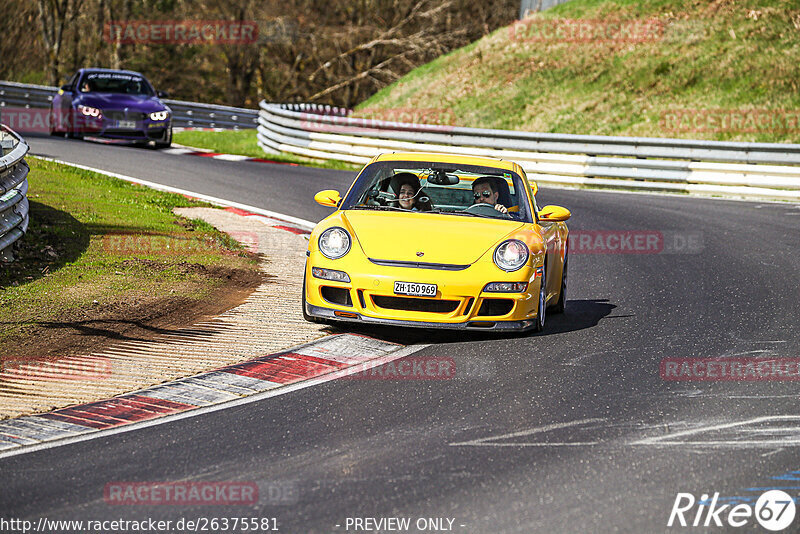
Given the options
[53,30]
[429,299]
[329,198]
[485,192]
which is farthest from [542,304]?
[53,30]

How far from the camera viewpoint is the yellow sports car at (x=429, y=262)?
823cm

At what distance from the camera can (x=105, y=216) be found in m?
13.6

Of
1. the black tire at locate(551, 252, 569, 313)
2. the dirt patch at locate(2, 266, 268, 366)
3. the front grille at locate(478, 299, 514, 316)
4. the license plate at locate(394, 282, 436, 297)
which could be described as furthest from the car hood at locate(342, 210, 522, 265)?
the dirt patch at locate(2, 266, 268, 366)

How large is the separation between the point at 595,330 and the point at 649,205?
396 inches

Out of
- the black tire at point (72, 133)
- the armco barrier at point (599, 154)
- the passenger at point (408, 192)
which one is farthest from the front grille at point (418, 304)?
the black tire at point (72, 133)

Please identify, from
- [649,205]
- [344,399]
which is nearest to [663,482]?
[344,399]

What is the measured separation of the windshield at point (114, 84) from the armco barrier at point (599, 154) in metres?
3.61

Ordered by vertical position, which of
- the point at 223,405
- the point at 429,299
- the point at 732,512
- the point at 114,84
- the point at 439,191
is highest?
the point at 114,84

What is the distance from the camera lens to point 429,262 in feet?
27.3

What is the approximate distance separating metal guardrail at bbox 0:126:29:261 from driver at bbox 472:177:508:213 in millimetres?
4329

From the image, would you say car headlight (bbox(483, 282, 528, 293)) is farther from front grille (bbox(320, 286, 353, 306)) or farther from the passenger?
the passenger

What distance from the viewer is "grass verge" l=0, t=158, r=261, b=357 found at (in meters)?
8.57

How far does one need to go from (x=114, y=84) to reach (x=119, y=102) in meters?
1.11

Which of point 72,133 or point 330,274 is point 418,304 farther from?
point 72,133
